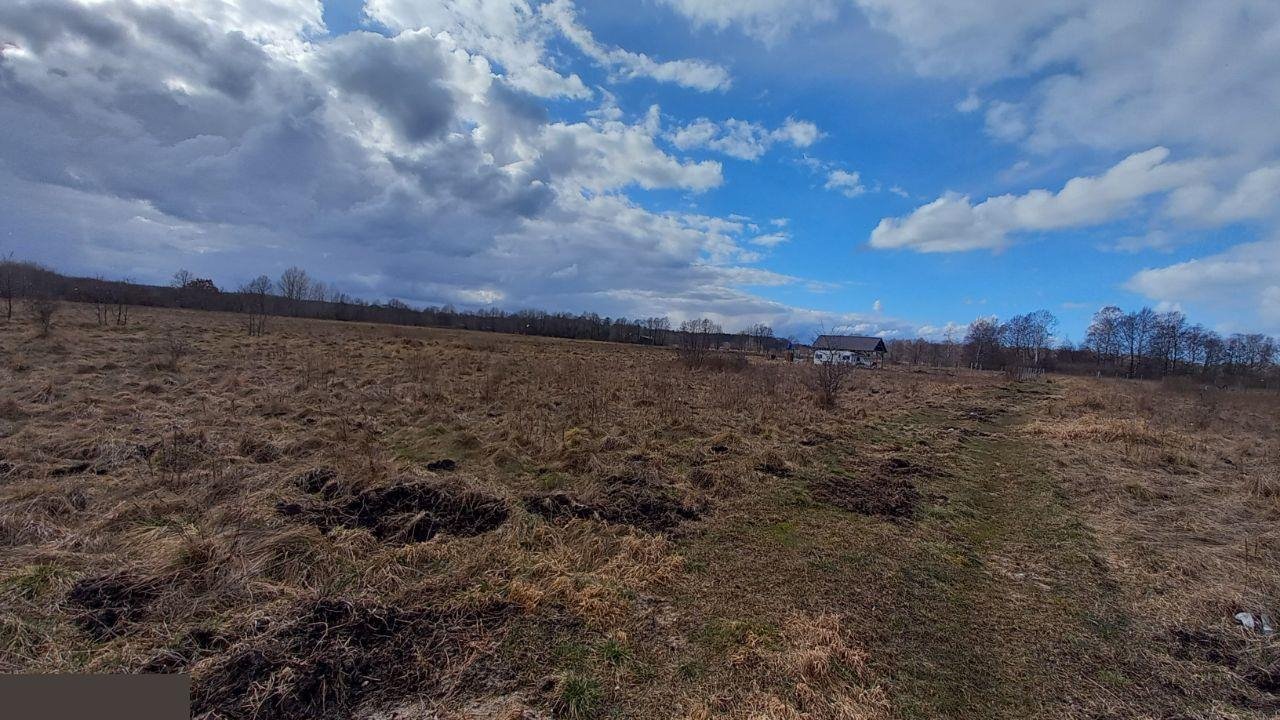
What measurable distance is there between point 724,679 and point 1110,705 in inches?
108

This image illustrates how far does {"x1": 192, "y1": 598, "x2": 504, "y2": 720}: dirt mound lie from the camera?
2.97 meters

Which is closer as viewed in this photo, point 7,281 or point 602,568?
point 602,568

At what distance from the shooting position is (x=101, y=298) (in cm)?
3153

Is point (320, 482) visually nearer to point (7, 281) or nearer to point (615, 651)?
point (615, 651)

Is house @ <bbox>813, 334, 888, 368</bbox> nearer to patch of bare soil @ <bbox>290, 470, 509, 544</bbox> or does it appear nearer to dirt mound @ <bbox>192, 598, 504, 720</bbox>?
patch of bare soil @ <bbox>290, 470, 509, 544</bbox>

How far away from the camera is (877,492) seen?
8.02m

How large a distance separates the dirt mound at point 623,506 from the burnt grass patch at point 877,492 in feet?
8.38

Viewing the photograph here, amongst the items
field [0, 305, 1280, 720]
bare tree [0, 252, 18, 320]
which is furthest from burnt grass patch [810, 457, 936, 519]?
bare tree [0, 252, 18, 320]

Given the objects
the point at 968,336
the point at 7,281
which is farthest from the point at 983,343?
the point at 7,281

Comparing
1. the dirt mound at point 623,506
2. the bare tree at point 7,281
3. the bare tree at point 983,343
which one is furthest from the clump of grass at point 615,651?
the bare tree at point 983,343

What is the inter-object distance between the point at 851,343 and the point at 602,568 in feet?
333

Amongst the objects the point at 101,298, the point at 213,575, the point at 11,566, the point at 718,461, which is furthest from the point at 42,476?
the point at 101,298

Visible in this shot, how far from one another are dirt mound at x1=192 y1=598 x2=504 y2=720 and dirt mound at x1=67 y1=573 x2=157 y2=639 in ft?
3.73

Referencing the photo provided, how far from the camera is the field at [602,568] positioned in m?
3.31
